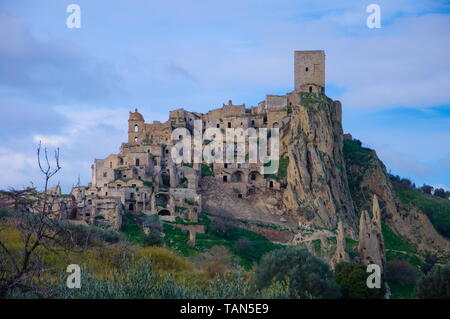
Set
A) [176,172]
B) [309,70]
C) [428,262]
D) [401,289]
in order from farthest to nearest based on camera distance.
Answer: [309,70], [176,172], [428,262], [401,289]

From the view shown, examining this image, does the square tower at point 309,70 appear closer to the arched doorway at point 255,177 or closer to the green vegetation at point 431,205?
the arched doorway at point 255,177

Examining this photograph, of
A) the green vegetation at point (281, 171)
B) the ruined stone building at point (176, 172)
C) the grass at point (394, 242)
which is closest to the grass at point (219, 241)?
the ruined stone building at point (176, 172)

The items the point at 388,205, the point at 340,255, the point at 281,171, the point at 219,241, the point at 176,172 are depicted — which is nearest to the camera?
the point at 340,255

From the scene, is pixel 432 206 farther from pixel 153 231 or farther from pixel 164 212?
pixel 153 231

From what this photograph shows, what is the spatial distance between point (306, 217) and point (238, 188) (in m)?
8.44

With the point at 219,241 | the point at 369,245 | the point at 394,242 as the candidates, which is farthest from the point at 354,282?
the point at 394,242

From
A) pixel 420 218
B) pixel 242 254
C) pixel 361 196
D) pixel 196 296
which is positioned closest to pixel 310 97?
pixel 361 196

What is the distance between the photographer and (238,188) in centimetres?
9238

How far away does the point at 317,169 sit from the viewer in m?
93.5

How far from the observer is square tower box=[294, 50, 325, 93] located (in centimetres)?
10194

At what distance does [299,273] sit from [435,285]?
1050 cm

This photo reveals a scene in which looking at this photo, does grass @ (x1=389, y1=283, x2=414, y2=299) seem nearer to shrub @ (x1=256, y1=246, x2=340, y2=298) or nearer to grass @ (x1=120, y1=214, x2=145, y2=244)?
shrub @ (x1=256, y1=246, x2=340, y2=298)

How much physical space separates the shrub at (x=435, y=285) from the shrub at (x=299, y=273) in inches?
280

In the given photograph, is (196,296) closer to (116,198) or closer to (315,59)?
(116,198)
